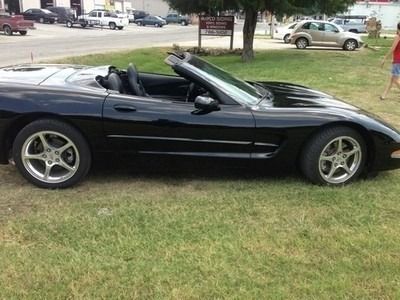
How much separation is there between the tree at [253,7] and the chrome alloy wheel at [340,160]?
45.8 ft

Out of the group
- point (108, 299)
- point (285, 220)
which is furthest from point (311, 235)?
point (108, 299)

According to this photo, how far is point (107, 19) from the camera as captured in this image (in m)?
53.0

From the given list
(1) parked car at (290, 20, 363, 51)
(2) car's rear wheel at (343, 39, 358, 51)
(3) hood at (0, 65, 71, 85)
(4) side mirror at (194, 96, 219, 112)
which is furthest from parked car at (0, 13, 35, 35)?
(4) side mirror at (194, 96, 219, 112)

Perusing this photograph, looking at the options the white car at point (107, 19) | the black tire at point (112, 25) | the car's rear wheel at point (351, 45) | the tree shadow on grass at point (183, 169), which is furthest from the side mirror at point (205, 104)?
the black tire at point (112, 25)

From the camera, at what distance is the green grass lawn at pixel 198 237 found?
9.80 ft

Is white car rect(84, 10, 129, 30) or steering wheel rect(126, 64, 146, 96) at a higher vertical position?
steering wheel rect(126, 64, 146, 96)

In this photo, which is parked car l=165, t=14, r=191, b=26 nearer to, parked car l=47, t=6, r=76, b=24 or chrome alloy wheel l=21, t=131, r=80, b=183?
parked car l=47, t=6, r=76, b=24

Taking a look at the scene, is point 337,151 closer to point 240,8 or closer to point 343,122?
point 343,122

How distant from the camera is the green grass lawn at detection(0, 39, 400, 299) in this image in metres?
2.99

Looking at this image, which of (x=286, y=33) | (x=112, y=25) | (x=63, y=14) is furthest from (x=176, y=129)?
(x=63, y=14)

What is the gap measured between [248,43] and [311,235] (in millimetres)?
16721

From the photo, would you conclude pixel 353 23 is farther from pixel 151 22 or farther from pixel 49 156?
pixel 49 156

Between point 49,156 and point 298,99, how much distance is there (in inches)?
96.7

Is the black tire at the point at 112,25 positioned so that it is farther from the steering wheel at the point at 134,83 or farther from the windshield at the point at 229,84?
the windshield at the point at 229,84
